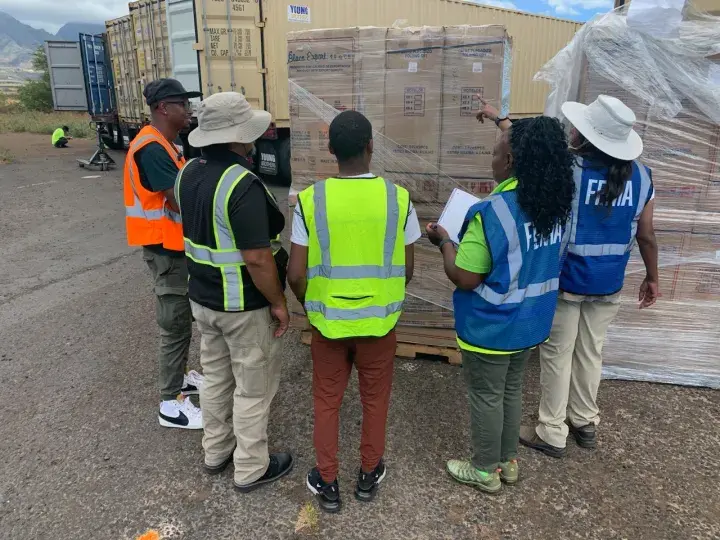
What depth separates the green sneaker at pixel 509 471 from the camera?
8.27 ft

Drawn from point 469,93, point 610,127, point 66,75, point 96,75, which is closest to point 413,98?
point 469,93

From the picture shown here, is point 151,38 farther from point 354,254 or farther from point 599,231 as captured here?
point 599,231

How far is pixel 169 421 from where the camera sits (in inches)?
117

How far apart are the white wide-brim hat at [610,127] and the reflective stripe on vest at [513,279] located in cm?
63

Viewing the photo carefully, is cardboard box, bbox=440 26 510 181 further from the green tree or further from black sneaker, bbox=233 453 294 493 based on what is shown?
the green tree

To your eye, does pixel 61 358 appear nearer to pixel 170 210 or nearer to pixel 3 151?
pixel 170 210

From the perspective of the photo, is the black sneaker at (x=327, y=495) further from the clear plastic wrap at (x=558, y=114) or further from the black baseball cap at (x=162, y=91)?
the black baseball cap at (x=162, y=91)

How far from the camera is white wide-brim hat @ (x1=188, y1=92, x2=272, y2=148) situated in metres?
2.17

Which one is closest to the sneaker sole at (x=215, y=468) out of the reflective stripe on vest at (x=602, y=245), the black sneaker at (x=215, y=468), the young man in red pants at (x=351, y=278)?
the black sneaker at (x=215, y=468)

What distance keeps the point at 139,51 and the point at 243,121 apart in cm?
1030

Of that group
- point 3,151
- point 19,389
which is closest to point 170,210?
point 19,389

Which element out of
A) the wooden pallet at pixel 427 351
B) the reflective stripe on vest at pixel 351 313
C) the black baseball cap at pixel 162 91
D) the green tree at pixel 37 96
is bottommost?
the wooden pallet at pixel 427 351

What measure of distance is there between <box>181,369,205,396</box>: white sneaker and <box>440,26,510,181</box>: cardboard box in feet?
6.70

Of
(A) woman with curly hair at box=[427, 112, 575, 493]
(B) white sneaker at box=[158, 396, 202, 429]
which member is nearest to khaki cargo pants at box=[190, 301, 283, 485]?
(B) white sneaker at box=[158, 396, 202, 429]
